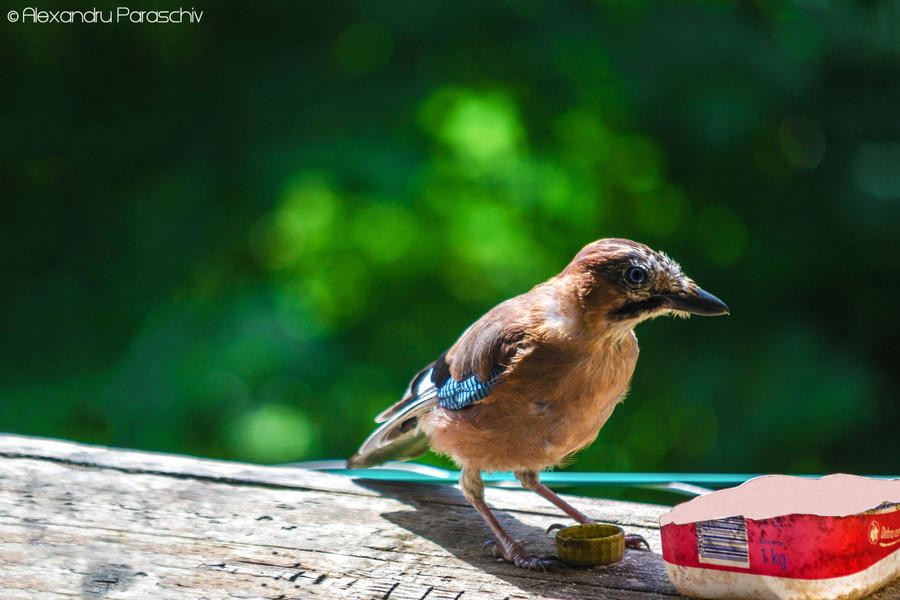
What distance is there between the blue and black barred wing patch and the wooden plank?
15.2 inches

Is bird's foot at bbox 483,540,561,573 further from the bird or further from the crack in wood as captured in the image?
the crack in wood

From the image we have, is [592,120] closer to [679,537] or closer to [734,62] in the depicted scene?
[734,62]

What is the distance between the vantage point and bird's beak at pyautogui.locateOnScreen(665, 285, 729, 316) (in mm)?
2508

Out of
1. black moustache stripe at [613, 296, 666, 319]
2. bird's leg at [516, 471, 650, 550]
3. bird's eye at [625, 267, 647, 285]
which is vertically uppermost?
bird's eye at [625, 267, 647, 285]

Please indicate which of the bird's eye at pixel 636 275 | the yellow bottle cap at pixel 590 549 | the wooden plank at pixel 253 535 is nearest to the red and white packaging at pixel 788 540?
the wooden plank at pixel 253 535

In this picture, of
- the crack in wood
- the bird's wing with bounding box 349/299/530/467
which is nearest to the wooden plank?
the crack in wood

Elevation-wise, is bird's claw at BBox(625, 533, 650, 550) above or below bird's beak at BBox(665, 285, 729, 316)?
below

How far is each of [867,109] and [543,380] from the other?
11.9 ft

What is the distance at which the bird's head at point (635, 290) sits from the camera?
2533 millimetres

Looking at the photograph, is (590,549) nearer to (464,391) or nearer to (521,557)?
(521,557)

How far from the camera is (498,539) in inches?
102

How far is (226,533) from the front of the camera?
2.63 m

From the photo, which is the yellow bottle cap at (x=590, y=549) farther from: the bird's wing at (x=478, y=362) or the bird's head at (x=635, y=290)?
the bird's head at (x=635, y=290)

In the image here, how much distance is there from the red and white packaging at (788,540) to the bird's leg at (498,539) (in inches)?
16.2
